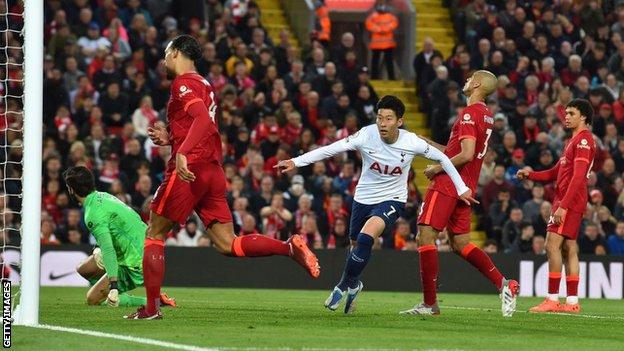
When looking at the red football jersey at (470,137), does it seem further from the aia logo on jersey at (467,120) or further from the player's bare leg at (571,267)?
the player's bare leg at (571,267)

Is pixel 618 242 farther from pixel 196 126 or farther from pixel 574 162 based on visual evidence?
pixel 196 126

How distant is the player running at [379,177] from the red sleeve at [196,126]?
161 cm

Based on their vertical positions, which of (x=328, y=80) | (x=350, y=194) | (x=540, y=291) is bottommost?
(x=540, y=291)

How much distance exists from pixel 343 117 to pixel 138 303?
11.2 metres

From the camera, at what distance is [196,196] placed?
11.4m

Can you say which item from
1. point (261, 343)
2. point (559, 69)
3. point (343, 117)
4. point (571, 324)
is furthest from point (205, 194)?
point (559, 69)

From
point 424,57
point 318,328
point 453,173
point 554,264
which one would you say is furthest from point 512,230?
point 318,328

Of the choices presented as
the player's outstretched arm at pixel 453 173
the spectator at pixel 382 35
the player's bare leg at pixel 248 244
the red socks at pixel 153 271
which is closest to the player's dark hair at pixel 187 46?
the player's bare leg at pixel 248 244

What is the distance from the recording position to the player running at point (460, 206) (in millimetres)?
12953

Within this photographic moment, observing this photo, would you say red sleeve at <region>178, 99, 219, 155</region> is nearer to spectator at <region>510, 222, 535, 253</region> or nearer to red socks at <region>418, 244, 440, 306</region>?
red socks at <region>418, 244, 440, 306</region>

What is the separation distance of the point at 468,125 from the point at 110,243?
11.2 feet

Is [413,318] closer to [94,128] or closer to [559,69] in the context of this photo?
[94,128]

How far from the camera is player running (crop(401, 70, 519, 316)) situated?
1295 cm

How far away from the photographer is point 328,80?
24.7 meters
